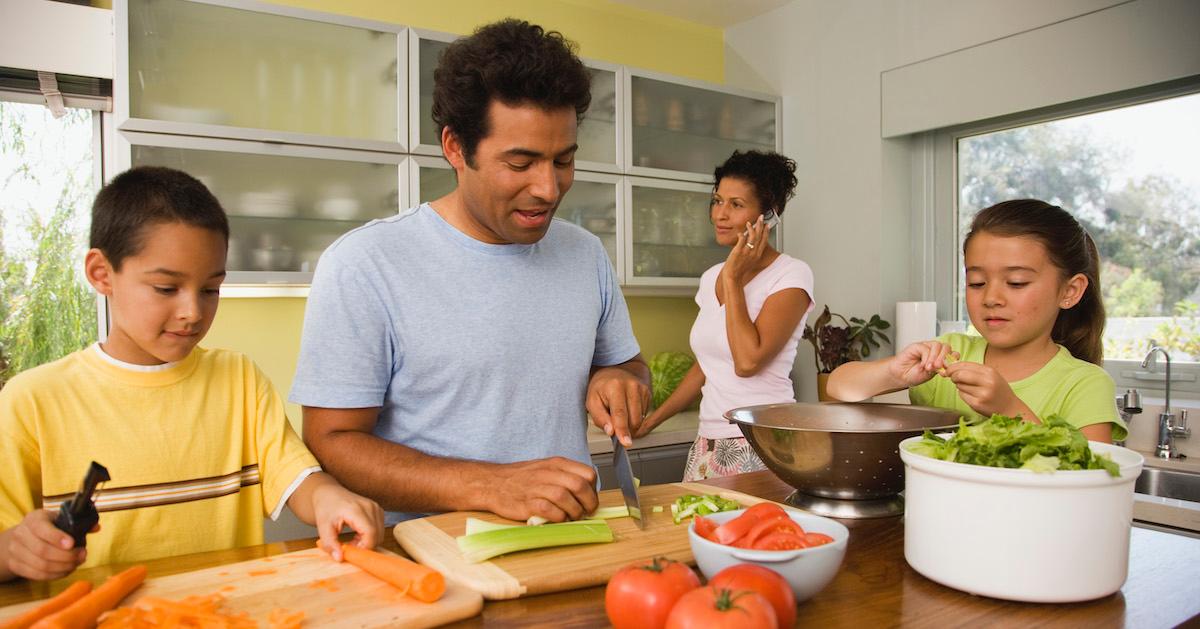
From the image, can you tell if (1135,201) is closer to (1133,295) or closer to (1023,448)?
(1133,295)

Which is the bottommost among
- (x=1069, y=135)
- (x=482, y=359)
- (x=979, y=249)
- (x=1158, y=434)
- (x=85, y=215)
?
(x=1158, y=434)

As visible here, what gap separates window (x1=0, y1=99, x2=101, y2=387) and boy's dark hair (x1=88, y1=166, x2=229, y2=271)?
1.92 meters

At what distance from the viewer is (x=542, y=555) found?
1062mm

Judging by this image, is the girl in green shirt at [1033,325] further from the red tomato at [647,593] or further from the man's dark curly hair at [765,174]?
the man's dark curly hair at [765,174]

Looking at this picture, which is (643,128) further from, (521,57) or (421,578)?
(421,578)

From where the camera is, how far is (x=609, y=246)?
3.57 m

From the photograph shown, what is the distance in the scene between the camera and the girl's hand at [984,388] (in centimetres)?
134

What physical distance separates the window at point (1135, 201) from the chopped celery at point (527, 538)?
2704 mm

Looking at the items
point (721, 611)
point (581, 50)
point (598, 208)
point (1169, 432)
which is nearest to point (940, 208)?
point (1169, 432)

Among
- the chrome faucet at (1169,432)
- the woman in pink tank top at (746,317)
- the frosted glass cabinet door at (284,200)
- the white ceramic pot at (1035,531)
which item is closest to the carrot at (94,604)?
the white ceramic pot at (1035,531)

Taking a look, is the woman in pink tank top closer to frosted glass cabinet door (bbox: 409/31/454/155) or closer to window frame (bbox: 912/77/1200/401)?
frosted glass cabinet door (bbox: 409/31/454/155)

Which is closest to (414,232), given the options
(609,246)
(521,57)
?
(521,57)

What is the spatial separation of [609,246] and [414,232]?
212 centimetres

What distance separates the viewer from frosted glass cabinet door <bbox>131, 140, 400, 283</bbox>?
2.79 metres
